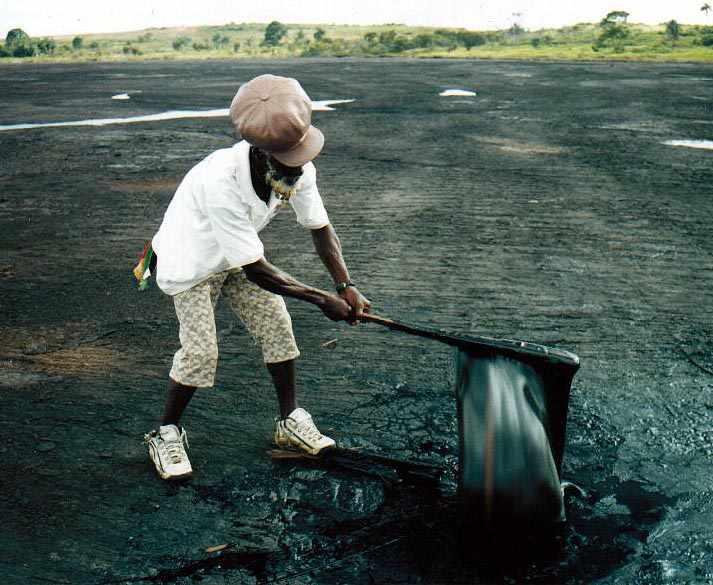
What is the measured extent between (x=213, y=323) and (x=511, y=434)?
1285 mm

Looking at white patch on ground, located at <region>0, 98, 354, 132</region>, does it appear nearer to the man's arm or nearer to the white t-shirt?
the white t-shirt

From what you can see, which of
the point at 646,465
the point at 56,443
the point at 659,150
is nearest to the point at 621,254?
the point at 646,465

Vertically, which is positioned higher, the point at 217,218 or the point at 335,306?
the point at 217,218

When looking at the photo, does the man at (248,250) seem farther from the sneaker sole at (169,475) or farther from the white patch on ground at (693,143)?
the white patch on ground at (693,143)

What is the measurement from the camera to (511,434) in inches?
114

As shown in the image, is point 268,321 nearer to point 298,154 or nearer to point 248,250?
point 248,250

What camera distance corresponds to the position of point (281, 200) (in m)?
3.20

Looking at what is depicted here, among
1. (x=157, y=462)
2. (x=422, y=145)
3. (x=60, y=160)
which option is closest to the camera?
(x=157, y=462)

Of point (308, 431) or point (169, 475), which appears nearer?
point (169, 475)

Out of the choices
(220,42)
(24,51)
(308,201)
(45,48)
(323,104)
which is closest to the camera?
(308,201)

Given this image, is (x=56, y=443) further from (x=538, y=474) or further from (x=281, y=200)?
(x=538, y=474)

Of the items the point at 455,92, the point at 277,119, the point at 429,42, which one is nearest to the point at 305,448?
the point at 277,119

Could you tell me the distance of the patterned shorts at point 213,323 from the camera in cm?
334

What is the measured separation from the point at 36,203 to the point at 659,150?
8.09 metres
